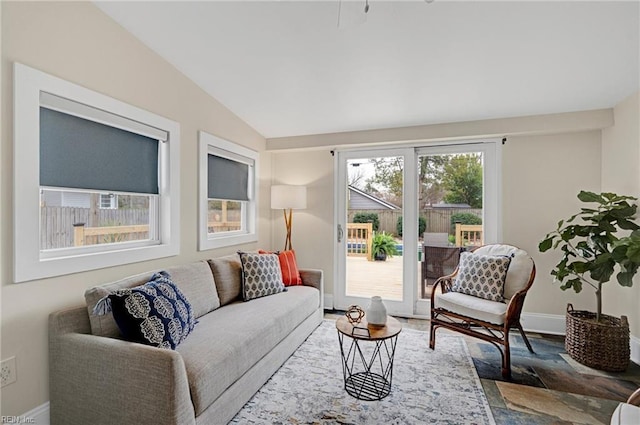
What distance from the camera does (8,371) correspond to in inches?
66.1

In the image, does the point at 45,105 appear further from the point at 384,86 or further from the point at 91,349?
the point at 384,86

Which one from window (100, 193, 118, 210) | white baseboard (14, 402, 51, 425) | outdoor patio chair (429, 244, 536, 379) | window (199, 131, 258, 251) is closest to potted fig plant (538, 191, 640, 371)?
outdoor patio chair (429, 244, 536, 379)

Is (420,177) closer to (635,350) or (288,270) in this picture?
(288,270)

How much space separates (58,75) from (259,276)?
6.81 feet

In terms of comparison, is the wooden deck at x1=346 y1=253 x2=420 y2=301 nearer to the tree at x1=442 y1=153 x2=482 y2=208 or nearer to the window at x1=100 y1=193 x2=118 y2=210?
the tree at x1=442 y1=153 x2=482 y2=208

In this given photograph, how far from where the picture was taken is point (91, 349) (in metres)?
1.66

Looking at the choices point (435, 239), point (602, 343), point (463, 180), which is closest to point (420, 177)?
point (463, 180)

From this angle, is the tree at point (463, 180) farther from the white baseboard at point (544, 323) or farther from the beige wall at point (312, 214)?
the beige wall at point (312, 214)

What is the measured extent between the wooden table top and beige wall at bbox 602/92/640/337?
2.20 meters

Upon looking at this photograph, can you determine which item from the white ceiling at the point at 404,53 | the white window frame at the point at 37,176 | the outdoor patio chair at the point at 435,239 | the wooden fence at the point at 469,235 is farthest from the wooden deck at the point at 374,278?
the white window frame at the point at 37,176

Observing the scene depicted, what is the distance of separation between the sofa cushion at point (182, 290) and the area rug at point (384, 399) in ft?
2.61

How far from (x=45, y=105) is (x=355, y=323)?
2392mm

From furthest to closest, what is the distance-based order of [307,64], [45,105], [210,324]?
[307,64], [210,324], [45,105]

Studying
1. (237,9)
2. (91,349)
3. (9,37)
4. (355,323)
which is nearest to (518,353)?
(355,323)
